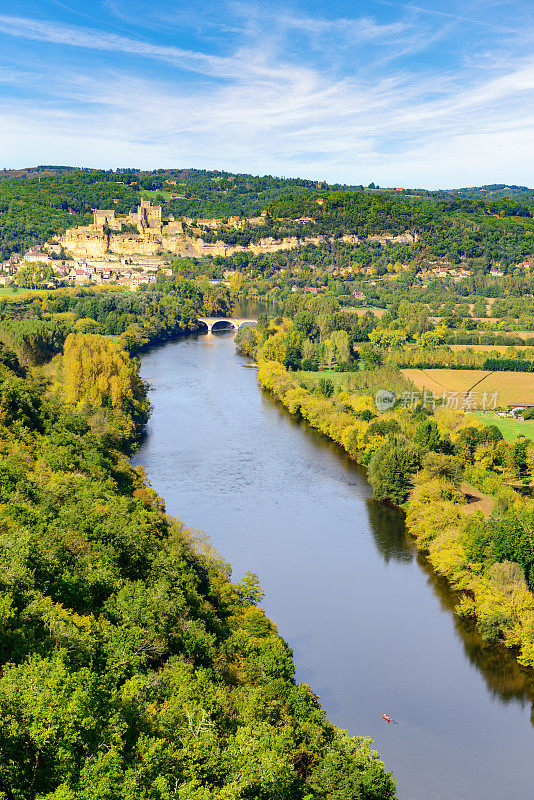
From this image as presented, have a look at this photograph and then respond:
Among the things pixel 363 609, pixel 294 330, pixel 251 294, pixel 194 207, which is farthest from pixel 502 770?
pixel 194 207

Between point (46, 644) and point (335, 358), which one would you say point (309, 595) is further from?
point (335, 358)

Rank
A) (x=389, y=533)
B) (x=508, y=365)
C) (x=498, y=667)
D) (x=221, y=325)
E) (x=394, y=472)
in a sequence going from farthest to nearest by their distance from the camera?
(x=221, y=325), (x=508, y=365), (x=394, y=472), (x=389, y=533), (x=498, y=667)

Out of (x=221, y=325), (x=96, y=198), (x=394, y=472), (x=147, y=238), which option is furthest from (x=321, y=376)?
(x=96, y=198)

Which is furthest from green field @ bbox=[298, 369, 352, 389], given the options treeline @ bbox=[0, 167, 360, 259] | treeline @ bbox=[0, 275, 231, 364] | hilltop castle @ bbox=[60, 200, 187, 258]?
treeline @ bbox=[0, 167, 360, 259]

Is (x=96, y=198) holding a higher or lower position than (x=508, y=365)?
higher

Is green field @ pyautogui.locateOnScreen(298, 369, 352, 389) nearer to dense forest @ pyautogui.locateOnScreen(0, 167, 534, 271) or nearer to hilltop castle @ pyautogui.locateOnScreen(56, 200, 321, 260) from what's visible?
dense forest @ pyautogui.locateOnScreen(0, 167, 534, 271)

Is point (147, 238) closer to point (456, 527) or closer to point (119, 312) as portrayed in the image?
point (119, 312)

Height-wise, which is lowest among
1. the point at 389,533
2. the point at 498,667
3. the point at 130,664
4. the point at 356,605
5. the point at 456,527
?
the point at 498,667
